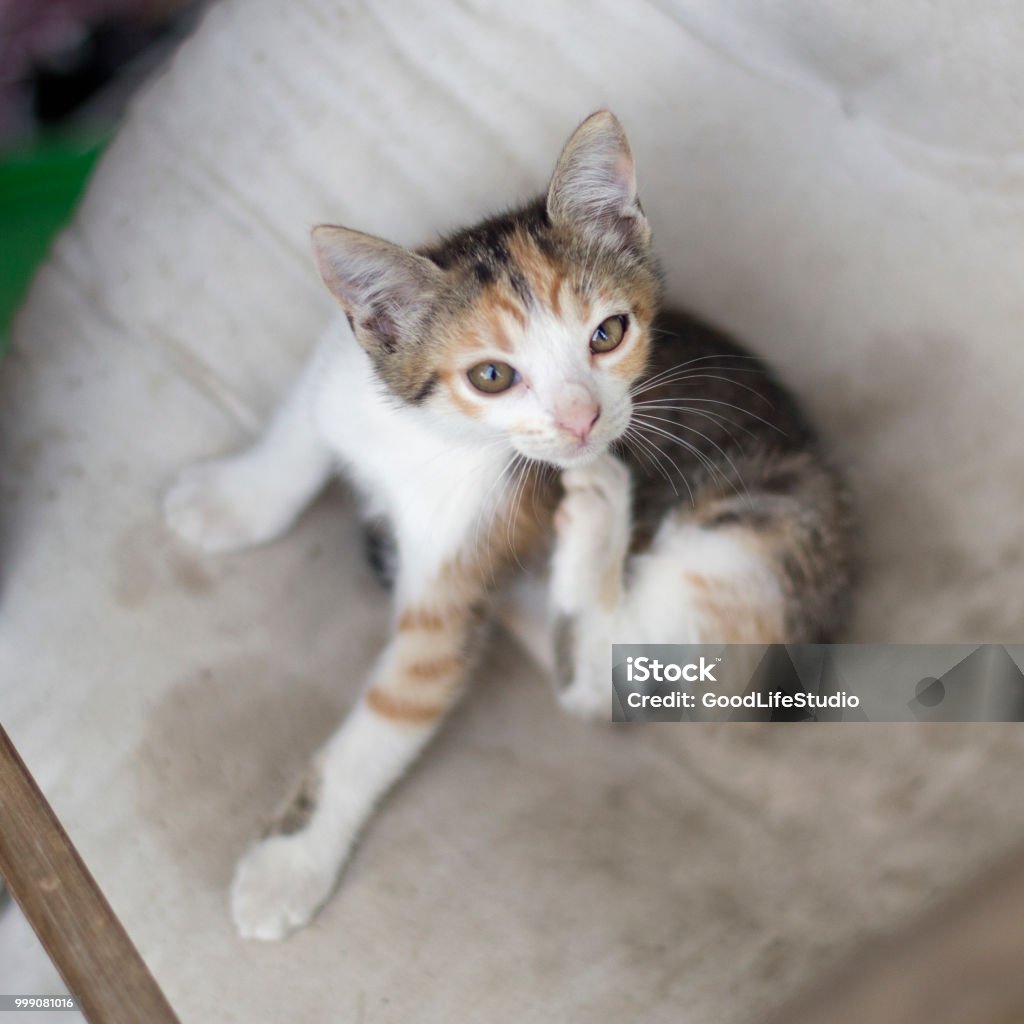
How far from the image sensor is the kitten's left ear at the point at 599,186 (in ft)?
3.55

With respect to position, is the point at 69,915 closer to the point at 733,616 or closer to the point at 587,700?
the point at 587,700

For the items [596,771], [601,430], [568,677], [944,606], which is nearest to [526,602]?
[568,677]

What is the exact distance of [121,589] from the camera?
1443mm

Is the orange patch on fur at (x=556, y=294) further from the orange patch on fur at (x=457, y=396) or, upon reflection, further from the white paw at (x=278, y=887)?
the white paw at (x=278, y=887)

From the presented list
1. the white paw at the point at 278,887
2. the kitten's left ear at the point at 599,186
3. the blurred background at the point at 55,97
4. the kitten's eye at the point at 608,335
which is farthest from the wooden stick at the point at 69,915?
the blurred background at the point at 55,97

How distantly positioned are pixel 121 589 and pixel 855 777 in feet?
3.62

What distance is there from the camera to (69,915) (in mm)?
860

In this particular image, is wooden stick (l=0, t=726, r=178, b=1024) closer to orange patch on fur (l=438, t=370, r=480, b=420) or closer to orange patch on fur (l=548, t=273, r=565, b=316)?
orange patch on fur (l=438, t=370, r=480, b=420)

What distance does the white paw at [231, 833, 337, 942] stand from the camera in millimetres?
1229

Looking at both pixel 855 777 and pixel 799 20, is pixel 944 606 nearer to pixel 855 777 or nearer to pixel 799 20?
pixel 855 777

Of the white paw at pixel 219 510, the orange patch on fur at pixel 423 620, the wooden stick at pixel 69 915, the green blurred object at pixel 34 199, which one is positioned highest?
the green blurred object at pixel 34 199

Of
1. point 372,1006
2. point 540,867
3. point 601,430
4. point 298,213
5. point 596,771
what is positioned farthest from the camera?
point 298,213

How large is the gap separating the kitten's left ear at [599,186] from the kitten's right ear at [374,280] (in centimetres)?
18

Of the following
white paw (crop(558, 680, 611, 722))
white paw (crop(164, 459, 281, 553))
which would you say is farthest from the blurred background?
white paw (crop(558, 680, 611, 722))
